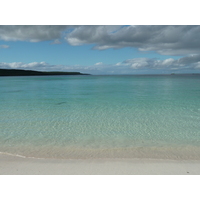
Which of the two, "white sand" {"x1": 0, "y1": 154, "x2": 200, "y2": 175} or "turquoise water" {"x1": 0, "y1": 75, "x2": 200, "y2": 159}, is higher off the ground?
"turquoise water" {"x1": 0, "y1": 75, "x2": 200, "y2": 159}

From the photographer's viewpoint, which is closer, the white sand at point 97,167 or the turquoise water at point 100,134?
the white sand at point 97,167

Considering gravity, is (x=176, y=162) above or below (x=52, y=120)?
below

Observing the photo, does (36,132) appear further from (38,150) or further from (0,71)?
(0,71)

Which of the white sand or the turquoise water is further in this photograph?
the turquoise water

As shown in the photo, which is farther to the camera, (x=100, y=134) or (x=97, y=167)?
(x=100, y=134)

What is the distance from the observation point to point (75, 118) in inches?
455

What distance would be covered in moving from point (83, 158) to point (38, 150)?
6.39ft

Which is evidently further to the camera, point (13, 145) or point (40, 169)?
point (13, 145)

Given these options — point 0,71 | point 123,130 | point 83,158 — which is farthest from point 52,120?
point 0,71

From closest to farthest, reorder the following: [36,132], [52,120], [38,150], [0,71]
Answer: [38,150]
[36,132]
[52,120]
[0,71]

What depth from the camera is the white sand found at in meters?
5.22

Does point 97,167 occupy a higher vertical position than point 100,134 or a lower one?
lower

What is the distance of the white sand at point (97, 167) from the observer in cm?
522

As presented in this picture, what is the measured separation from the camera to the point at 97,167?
215 inches
